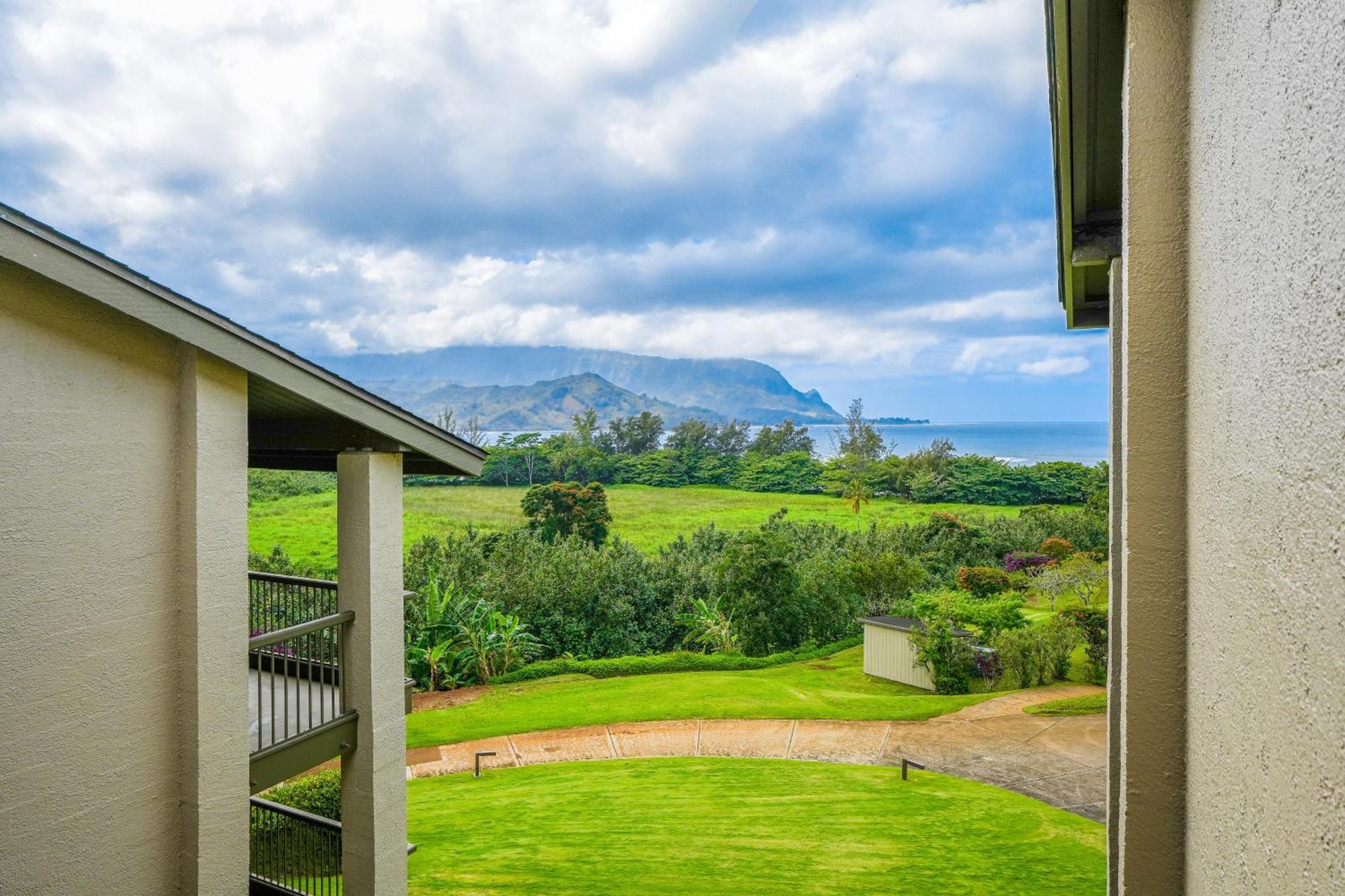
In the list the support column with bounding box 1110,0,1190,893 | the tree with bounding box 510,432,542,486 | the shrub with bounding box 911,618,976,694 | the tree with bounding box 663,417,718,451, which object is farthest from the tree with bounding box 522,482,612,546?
the support column with bounding box 1110,0,1190,893

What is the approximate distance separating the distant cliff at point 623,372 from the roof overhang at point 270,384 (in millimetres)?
90268

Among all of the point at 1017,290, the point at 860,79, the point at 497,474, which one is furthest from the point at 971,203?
the point at 497,474

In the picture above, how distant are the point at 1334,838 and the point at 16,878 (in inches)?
199

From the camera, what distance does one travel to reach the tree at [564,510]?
25.2 m

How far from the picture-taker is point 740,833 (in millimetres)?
9242

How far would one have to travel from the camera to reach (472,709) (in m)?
14.9

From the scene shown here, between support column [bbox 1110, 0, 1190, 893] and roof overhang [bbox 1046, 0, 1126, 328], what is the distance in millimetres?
485

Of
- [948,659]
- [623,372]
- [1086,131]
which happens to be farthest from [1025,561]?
[623,372]

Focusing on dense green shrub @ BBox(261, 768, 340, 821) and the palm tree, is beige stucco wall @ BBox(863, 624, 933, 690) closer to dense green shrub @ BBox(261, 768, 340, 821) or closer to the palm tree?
the palm tree

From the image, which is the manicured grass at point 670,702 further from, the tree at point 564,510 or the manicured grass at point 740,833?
the tree at point 564,510

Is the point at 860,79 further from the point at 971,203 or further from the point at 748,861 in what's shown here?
the point at 748,861

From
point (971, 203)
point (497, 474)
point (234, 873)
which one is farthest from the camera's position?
point (971, 203)

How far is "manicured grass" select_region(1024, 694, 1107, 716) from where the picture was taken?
13500mm

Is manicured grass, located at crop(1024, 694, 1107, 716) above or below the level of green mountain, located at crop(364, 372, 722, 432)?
below
